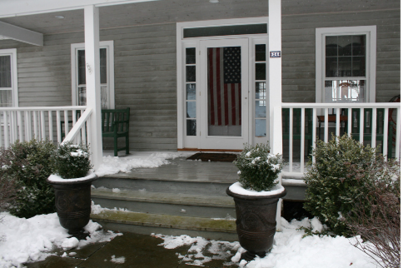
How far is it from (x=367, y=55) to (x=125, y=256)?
4834 mm

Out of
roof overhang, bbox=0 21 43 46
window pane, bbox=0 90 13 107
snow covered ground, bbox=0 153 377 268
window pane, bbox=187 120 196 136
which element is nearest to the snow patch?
snow covered ground, bbox=0 153 377 268

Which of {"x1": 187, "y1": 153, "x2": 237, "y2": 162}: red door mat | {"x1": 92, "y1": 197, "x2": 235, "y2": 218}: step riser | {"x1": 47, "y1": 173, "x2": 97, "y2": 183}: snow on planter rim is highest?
{"x1": 47, "y1": 173, "x2": 97, "y2": 183}: snow on planter rim

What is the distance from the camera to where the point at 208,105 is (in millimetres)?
6117

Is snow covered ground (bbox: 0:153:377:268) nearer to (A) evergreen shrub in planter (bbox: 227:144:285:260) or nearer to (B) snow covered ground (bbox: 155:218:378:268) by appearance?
(B) snow covered ground (bbox: 155:218:378:268)

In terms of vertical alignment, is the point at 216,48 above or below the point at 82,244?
above

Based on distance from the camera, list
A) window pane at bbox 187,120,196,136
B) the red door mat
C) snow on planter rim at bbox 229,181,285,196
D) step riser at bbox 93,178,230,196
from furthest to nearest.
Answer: window pane at bbox 187,120,196,136 → the red door mat → step riser at bbox 93,178,230,196 → snow on planter rim at bbox 229,181,285,196

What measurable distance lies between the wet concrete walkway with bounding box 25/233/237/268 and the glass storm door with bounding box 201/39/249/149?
124 inches

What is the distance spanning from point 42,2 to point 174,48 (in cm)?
237

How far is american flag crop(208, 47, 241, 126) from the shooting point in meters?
5.91

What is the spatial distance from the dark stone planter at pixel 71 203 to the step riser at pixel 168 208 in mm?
552

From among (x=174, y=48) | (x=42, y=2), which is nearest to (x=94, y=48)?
(x=42, y=2)

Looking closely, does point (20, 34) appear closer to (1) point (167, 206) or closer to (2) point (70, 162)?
(2) point (70, 162)

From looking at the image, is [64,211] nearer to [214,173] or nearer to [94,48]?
[214,173]

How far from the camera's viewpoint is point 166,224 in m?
3.24
